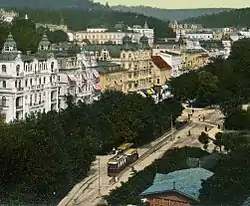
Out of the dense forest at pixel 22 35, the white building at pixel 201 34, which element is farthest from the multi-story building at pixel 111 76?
the white building at pixel 201 34

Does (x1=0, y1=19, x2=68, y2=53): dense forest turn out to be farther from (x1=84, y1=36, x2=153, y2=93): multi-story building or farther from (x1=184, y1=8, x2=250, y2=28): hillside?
(x1=184, y1=8, x2=250, y2=28): hillside

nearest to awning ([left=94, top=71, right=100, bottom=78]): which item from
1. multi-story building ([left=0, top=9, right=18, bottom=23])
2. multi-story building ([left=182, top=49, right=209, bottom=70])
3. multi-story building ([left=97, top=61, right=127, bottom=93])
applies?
multi-story building ([left=97, top=61, right=127, bottom=93])

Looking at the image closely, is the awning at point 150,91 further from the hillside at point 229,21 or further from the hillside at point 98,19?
the hillside at point 229,21

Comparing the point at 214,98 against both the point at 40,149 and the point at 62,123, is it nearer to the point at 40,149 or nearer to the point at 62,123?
the point at 62,123

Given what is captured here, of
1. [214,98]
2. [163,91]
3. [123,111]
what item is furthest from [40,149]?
[163,91]

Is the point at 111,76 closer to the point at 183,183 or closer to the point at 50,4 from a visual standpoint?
the point at 183,183

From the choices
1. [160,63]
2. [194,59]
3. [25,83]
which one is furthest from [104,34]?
[25,83]
